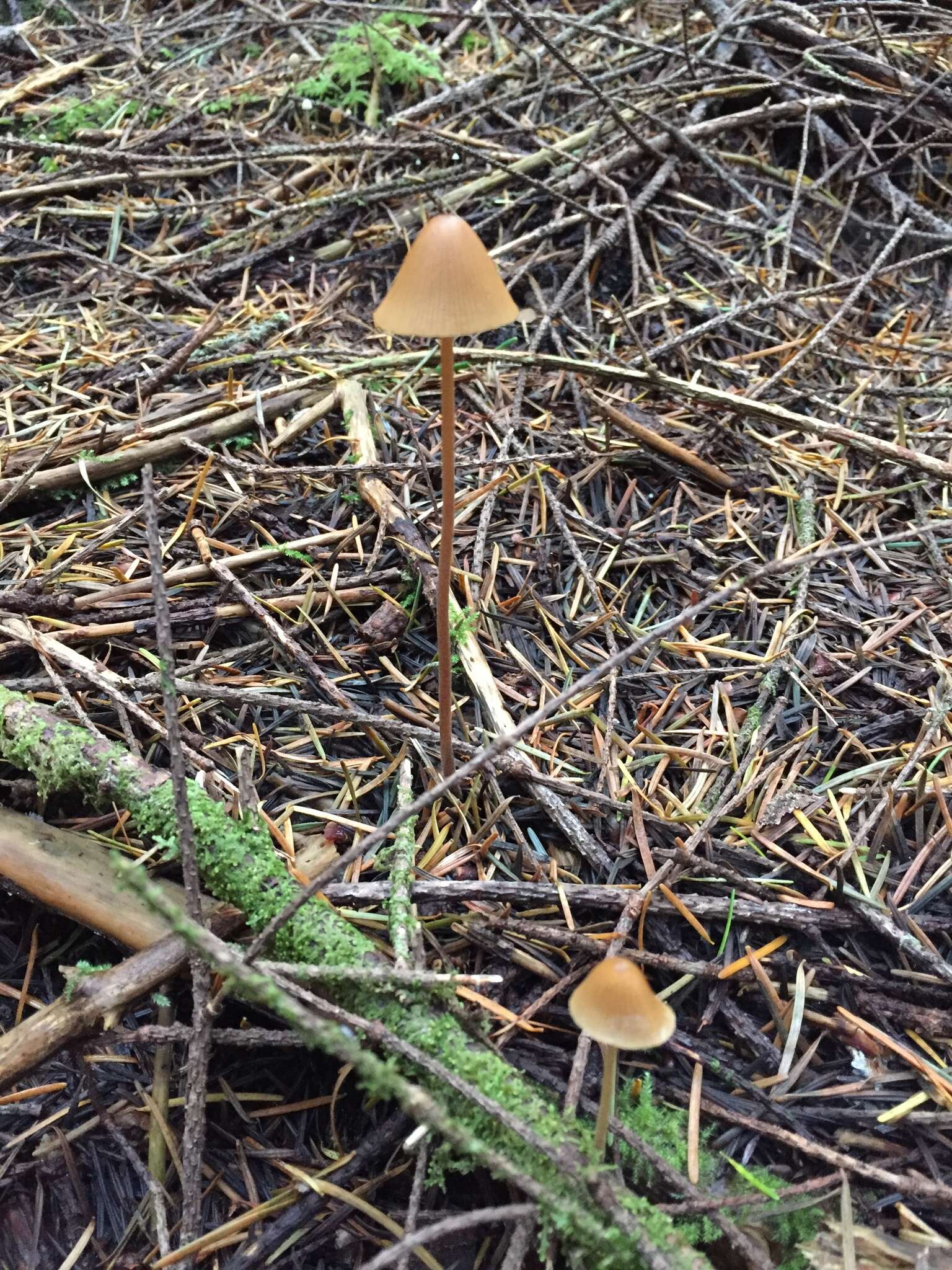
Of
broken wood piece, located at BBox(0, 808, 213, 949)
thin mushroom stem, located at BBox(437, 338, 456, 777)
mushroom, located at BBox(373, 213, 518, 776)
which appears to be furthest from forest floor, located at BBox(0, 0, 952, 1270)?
mushroom, located at BBox(373, 213, 518, 776)

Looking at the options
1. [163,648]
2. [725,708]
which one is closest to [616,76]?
[725,708]

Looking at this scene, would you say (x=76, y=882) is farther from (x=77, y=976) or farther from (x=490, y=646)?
(x=490, y=646)

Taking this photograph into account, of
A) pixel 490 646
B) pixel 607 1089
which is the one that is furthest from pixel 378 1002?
pixel 490 646

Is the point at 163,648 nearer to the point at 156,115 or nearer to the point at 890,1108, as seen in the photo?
the point at 890,1108

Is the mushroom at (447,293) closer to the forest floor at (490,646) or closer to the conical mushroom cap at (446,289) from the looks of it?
the conical mushroom cap at (446,289)

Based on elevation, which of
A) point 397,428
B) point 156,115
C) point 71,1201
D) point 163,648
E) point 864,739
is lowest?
point 71,1201

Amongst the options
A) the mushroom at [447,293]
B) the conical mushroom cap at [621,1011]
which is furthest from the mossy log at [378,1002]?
the mushroom at [447,293]
